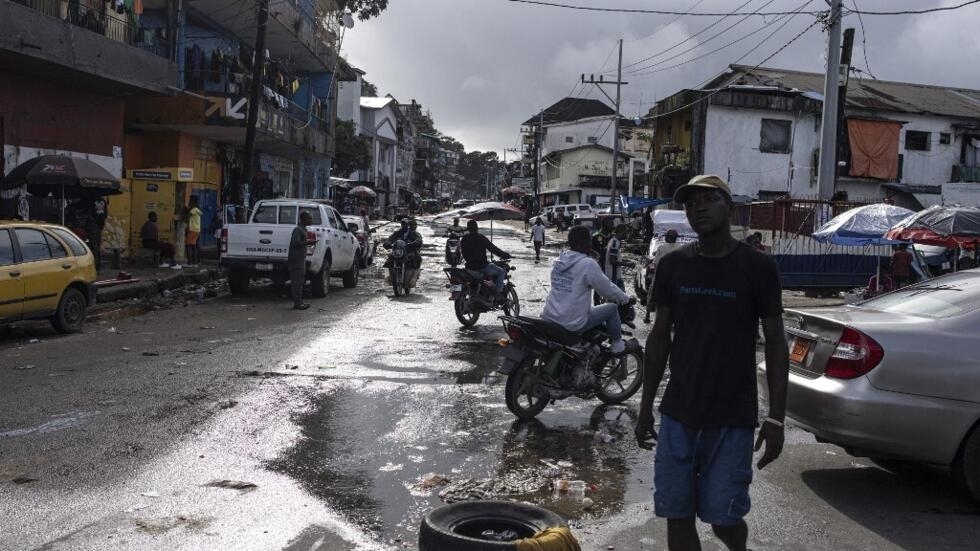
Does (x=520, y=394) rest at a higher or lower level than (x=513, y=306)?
lower

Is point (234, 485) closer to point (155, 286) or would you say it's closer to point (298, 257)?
point (298, 257)

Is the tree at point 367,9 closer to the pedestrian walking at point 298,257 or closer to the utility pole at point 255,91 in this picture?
the utility pole at point 255,91

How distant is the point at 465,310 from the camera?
46.9 feet

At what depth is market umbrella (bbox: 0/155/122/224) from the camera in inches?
670

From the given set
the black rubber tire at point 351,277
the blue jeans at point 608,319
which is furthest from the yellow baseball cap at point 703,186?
the black rubber tire at point 351,277

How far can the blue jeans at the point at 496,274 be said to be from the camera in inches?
573

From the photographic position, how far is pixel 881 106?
1697 inches

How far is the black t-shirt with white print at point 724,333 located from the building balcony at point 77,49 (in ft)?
52.4

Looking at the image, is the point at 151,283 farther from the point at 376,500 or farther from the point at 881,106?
the point at 881,106

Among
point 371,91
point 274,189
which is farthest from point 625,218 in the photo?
point 371,91

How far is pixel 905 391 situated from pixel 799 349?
828mm

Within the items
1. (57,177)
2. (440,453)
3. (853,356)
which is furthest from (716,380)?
(57,177)

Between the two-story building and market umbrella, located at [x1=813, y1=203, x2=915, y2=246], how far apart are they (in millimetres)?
25052

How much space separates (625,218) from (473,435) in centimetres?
3887
